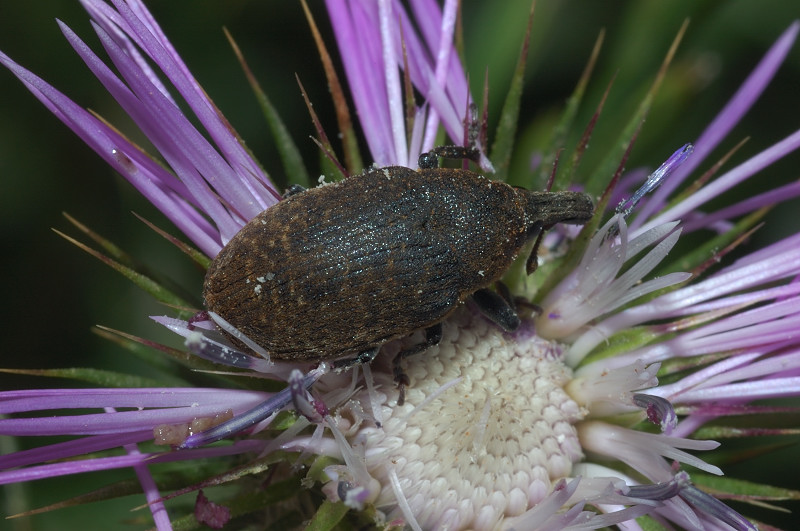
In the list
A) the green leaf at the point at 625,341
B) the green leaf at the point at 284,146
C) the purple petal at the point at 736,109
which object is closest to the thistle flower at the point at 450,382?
the green leaf at the point at 625,341

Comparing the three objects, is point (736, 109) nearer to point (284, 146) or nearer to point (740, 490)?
point (740, 490)

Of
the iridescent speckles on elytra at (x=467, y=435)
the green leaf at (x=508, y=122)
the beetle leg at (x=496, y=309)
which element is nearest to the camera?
the iridescent speckles on elytra at (x=467, y=435)

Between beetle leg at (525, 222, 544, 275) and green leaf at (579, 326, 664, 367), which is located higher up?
beetle leg at (525, 222, 544, 275)

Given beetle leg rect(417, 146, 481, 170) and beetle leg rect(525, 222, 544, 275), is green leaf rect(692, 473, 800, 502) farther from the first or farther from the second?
beetle leg rect(417, 146, 481, 170)

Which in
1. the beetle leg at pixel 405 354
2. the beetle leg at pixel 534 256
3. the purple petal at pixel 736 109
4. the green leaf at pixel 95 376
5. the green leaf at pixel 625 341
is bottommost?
the green leaf at pixel 625 341

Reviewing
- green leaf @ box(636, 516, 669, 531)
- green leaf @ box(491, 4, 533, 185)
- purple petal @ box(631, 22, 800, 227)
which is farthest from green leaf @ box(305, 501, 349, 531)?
purple petal @ box(631, 22, 800, 227)

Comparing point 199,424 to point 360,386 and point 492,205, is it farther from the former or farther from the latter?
point 492,205

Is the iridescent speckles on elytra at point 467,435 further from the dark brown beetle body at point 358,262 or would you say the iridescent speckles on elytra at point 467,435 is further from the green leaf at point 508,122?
the green leaf at point 508,122

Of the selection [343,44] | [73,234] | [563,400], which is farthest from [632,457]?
[73,234]
